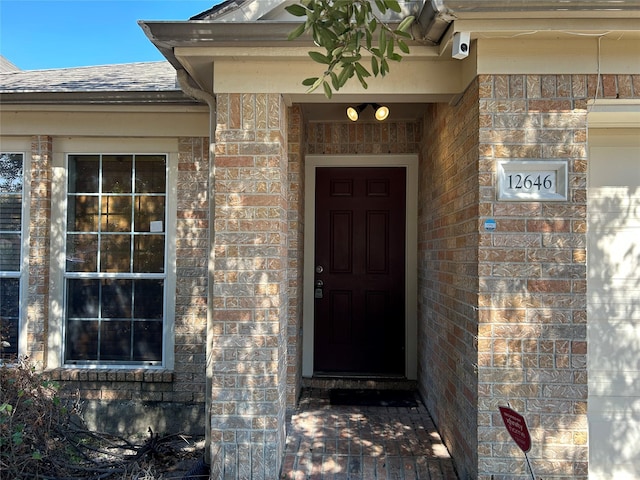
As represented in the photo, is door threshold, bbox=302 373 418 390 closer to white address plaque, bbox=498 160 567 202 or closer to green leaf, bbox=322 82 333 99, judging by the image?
white address plaque, bbox=498 160 567 202

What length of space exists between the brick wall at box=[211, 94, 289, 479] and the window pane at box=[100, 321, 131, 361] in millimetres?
1687

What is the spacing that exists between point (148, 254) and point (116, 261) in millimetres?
324

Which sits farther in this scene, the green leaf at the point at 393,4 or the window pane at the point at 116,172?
the window pane at the point at 116,172

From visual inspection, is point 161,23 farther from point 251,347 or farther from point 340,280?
point 340,280

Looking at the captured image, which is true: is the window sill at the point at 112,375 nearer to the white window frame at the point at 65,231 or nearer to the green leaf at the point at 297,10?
the white window frame at the point at 65,231

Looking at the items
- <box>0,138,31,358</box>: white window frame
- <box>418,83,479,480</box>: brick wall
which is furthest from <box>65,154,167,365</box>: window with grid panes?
<box>418,83,479,480</box>: brick wall

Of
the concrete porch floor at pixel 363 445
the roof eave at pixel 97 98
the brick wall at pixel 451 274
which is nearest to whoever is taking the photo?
the brick wall at pixel 451 274

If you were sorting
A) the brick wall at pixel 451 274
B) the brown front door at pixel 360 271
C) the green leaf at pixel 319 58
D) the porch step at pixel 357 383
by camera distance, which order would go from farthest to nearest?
the brown front door at pixel 360 271, the porch step at pixel 357 383, the brick wall at pixel 451 274, the green leaf at pixel 319 58

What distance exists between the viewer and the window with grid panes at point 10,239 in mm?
4230

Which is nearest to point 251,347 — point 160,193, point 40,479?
point 40,479

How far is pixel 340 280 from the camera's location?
15.5 ft

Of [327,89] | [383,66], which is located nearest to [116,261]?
[327,89]

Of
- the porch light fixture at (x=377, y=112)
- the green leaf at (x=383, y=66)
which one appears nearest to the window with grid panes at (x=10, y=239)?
the porch light fixture at (x=377, y=112)

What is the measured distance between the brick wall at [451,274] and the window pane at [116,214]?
2.93 metres
